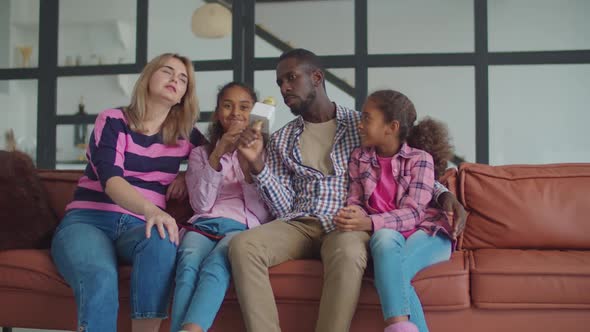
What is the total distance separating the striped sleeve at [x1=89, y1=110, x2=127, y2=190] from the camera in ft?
5.90

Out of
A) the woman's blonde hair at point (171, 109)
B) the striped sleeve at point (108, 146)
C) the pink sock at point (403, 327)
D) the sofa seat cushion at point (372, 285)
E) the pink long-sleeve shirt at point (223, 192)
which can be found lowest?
the pink sock at point (403, 327)

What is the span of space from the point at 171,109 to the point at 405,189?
95 centimetres

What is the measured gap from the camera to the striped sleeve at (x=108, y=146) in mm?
1799

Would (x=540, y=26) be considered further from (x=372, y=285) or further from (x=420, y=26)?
(x=372, y=285)

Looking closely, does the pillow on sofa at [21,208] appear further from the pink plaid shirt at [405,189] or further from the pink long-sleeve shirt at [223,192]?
the pink plaid shirt at [405,189]

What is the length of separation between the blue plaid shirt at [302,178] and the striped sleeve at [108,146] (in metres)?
0.49

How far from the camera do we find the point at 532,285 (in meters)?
1.65

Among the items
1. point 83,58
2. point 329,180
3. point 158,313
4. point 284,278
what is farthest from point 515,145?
point 83,58

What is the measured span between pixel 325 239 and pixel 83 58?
430cm

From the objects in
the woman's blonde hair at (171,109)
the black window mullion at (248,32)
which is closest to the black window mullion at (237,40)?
the black window mullion at (248,32)

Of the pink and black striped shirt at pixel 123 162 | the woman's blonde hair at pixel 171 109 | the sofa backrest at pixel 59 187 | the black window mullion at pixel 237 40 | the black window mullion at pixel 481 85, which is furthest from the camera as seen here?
the black window mullion at pixel 237 40

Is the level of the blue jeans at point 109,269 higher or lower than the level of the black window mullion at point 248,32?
lower

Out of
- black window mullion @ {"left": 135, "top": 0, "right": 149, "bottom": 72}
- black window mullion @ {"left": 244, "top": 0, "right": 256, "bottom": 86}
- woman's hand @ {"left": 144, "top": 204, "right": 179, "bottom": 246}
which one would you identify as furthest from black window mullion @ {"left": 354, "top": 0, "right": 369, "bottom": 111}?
woman's hand @ {"left": 144, "top": 204, "right": 179, "bottom": 246}

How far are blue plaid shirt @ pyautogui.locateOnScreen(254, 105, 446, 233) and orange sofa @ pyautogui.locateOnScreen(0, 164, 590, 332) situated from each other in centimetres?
28
